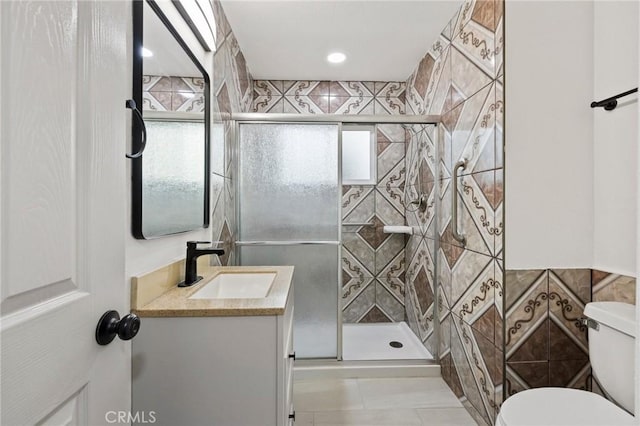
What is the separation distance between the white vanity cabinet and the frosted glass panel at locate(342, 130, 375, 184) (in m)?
2.35

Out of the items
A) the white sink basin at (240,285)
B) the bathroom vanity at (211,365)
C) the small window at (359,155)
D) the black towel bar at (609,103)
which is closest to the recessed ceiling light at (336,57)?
the small window at (359,155)

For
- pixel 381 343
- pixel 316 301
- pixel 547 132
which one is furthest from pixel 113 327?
pixel 381 343

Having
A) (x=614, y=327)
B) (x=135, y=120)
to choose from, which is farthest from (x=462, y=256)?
(x=135, y=120)

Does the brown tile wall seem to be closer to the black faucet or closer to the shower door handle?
the shower door handle

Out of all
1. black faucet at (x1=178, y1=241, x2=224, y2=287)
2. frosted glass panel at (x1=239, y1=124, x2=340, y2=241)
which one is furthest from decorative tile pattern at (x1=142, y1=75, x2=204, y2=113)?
frosted glass panel at (x1=239, y1=124, x2=340, y2=241)

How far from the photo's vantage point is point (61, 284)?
53 cm

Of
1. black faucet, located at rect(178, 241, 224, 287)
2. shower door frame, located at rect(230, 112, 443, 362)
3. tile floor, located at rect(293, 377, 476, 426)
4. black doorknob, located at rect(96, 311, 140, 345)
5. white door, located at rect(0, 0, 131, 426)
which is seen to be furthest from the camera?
shower door frame, located at rect(230, 112, 443, 362)

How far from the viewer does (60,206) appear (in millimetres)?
517

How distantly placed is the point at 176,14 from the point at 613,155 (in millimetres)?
2004

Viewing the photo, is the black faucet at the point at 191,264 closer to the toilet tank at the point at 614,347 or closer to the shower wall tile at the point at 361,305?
the toilet tank at the point at 614,347

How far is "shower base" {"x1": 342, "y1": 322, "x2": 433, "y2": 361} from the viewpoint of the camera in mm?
2373

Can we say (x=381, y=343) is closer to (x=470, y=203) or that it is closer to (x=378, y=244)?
(x=378, y=244)

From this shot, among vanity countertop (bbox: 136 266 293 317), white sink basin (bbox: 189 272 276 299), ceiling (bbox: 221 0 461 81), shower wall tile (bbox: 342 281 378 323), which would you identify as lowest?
shower wall tile (bbox: 342 281 378 323)

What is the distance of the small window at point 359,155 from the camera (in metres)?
3.14
